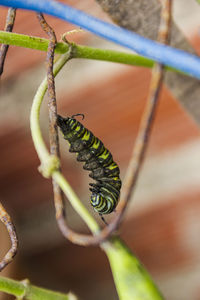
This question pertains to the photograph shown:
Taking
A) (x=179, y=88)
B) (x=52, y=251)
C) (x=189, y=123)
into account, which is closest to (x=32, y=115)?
(x=179, y=88)

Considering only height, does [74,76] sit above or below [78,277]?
above

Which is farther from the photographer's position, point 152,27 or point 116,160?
point 116,160

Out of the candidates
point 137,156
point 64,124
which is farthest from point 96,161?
point 137,156

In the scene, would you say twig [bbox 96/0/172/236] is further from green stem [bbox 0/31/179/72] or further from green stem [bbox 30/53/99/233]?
green stem [bbox 0/31/179/72]

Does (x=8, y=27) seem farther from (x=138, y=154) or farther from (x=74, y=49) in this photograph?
(x=138, y=154)

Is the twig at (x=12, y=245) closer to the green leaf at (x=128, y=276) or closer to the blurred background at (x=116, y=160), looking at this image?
the green leaf at (x=128, y=276)

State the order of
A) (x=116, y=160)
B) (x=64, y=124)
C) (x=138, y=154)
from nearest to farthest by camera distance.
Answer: (x=138, y=154) → (x=64, y=124) → (x=116, y=160)

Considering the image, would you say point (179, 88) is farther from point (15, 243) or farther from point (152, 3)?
point (15, 243)

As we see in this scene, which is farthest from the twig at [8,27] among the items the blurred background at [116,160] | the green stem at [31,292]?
the blurred background at [116,160]
